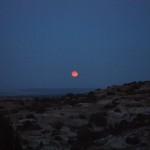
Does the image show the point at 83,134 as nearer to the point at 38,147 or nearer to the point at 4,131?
the point at 38,147

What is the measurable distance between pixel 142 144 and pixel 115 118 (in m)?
11.3

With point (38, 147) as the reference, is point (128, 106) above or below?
above

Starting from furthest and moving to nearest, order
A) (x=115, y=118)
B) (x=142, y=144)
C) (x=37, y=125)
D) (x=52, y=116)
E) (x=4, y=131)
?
(x=52, y=116) → (x=115, y=118) → (x=37, y=125) → (x=142, y=144) → (x=4, y=131)

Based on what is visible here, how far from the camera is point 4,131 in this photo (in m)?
18.3

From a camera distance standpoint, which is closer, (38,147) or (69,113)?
(38,147)

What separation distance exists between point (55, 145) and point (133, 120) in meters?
9.35

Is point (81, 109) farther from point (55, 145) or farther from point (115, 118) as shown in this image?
point (55, 145)

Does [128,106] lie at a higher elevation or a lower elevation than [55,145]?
higher

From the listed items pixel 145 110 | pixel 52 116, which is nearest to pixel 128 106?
pixel 145 110

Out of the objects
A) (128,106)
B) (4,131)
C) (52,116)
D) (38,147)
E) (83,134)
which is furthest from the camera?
(128,106)

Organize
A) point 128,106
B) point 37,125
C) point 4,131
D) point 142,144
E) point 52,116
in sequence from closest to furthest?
point 4,131, point 142,144, point 37,125, point 52,116, point 128,106

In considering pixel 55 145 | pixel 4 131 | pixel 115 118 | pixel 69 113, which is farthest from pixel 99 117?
pixel 4 131

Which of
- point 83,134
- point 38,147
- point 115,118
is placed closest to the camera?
point 38,147

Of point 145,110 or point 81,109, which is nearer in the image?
point 145,110
